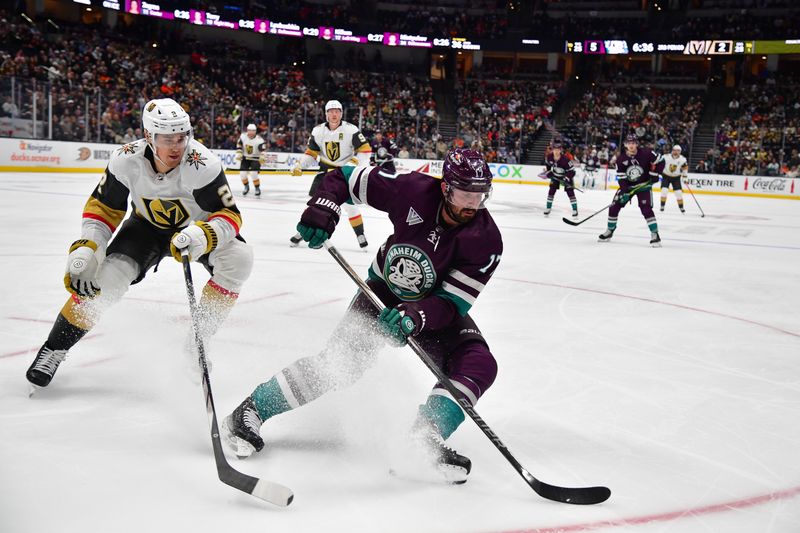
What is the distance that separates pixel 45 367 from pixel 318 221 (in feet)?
3.93

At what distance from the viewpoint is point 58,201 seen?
31.6 feet

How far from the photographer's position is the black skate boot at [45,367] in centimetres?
274

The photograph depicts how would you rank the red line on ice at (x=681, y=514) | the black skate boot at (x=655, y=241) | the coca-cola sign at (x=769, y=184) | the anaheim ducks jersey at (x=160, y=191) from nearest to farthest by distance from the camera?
the red line on ice at (x=681, y=514), the anaheim ducks jersey at (x=160, y=191), the black skate boot at (x=655, y=241), the coca-cola sign at (x=769, y=184)

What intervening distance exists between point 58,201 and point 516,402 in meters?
8.36

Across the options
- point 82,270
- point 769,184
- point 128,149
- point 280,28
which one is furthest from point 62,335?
point 280,28

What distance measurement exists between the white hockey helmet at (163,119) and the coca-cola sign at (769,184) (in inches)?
747

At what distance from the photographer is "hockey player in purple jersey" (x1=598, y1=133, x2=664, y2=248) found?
8.97 m

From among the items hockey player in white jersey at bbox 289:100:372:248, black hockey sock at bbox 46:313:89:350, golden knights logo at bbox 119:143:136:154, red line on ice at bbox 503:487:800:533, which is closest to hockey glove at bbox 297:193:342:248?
golden knights logo at bbox 119:143:136:154

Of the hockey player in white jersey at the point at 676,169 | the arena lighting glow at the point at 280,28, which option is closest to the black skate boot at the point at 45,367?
the hockey player in white jersey at the point at 676,169

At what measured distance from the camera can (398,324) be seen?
2.22 m

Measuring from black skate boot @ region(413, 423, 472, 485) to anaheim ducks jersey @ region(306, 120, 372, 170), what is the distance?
5.53 meters

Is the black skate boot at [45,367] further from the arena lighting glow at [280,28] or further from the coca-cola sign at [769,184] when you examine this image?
the arena lighting glow at [280,28]

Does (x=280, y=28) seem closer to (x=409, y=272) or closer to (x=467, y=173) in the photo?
(x=409, y=272)

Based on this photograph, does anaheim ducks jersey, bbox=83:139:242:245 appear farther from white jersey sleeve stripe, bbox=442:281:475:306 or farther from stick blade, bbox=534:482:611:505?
stick blade, bbox=534:482:611:505
